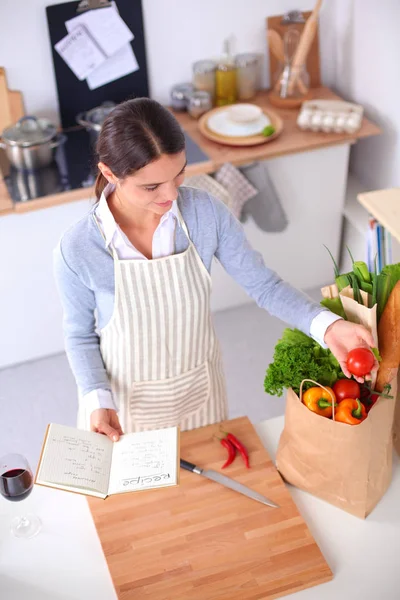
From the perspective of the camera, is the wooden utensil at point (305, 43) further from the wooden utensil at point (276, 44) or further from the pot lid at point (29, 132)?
the pot lid at point (29, 132)

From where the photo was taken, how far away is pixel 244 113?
9.92 feet

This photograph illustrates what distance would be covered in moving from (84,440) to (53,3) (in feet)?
6.51

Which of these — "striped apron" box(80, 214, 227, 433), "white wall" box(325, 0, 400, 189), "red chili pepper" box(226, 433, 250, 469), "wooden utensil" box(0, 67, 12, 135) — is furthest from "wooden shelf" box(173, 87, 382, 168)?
"red chili pepper" box(226, 433, 250, 469)

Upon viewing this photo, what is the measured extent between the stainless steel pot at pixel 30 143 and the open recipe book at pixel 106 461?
62.3 inches

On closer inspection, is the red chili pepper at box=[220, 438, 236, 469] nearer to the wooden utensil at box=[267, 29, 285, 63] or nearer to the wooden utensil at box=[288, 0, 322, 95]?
the wooden utensil at box=[288, 0, 322, 95]

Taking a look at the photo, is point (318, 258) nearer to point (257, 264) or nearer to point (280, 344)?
point (257, 264)

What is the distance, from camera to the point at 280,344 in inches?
58.3

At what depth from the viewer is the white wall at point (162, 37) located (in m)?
2.83

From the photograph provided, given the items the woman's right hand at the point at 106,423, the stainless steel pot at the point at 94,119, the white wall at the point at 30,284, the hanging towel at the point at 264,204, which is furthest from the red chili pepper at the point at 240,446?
the stainless steel pot at the point at 94,119

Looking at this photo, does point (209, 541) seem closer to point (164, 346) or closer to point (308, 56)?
point (164, 346)

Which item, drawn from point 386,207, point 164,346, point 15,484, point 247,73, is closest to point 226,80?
point 247,73

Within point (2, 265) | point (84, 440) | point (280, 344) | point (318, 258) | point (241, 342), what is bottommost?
point (241, 342)

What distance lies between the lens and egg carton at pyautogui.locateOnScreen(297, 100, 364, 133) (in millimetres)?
2967

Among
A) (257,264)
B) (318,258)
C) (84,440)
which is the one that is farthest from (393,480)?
(318,258)
